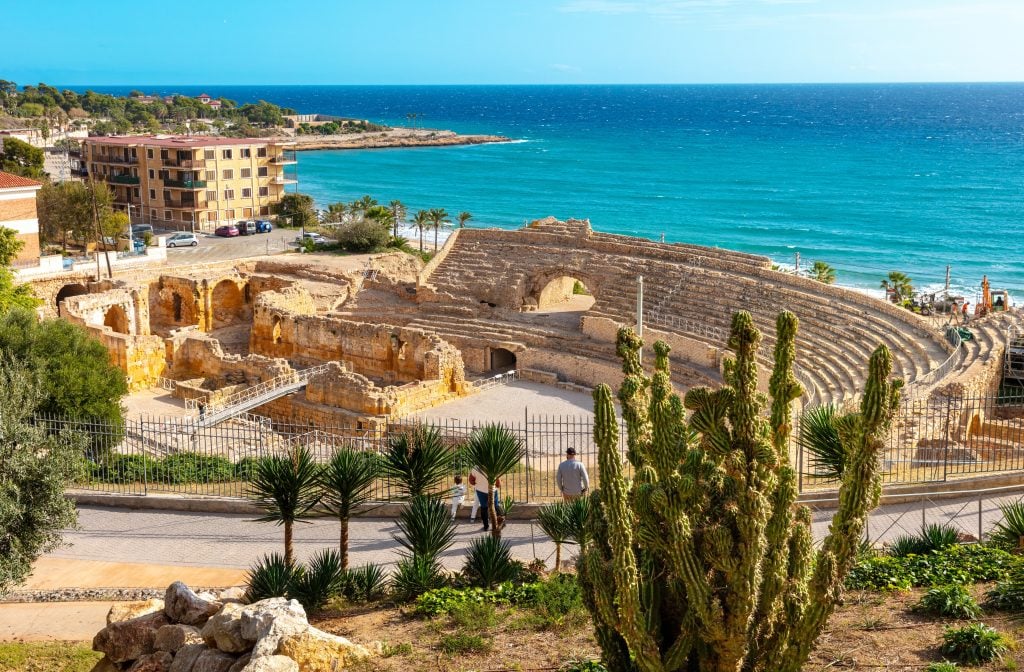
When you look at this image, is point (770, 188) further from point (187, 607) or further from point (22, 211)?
point (187, 607)

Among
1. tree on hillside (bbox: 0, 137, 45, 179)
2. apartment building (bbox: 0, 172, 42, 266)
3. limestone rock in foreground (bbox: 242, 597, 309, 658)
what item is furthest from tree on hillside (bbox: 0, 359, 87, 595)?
tree on hillside (bbox: 0, 137, 45, 179)

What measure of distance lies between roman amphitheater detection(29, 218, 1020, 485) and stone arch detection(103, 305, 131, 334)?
0.05 meters

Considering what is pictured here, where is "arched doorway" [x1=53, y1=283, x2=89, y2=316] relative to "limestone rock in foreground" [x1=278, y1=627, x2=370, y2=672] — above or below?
below

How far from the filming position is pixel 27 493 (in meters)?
13.4

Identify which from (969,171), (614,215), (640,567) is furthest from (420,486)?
(969,171)

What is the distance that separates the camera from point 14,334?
24.1 meters

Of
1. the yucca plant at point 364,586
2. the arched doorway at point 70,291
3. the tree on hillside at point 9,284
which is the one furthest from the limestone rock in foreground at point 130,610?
the arched doorway at point 70,291

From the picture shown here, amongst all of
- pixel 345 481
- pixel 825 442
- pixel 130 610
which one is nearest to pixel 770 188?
pixel 825 442

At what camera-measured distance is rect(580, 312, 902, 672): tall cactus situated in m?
9.28

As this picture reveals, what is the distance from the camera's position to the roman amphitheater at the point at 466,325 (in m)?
30.6

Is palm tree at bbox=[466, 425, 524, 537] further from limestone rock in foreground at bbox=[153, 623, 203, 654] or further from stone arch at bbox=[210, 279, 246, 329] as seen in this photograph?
stone arch at bbox=[210, 279, 246, 329]

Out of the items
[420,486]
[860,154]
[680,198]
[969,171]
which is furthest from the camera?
[860,154]

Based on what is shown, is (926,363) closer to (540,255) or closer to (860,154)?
(540,255)

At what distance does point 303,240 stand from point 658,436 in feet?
148
